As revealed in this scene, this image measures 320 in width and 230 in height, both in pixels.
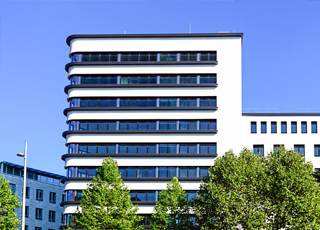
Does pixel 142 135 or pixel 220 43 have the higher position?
pixel 220 43

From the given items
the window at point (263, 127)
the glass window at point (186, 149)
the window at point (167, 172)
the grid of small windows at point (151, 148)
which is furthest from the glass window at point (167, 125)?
the window at point (263, 127)

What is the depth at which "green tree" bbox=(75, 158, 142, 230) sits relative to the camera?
71.1 m

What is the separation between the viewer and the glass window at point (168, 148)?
100688 millimetres

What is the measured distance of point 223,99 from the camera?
102m

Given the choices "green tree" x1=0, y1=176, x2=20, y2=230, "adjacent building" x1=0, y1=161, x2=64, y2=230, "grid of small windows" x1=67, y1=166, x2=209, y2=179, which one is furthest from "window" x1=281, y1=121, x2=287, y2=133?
"adjacent building" x1=0, y1=161, x2=64, y2=230

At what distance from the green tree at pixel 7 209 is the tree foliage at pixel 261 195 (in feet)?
54.3

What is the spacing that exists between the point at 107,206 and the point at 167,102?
1272 inches

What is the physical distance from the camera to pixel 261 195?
7044cm

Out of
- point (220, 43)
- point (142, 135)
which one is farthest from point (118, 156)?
point (220, 43)

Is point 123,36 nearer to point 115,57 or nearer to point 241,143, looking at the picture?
point 115,57

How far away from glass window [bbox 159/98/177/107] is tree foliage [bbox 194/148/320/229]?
30.6 meters

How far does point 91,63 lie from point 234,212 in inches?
1608

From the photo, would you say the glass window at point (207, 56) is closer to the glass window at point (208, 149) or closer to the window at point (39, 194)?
the glass window at point (208, 149)

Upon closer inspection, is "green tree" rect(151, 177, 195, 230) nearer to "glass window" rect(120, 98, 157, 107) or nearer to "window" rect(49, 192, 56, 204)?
"glass window" rect(120, 98, 157, 107)
